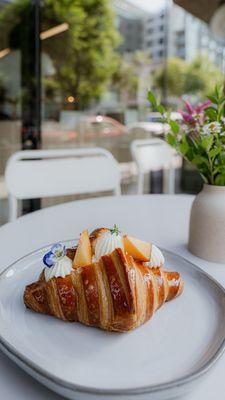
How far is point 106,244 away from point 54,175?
0.92 meters

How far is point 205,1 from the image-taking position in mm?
3121

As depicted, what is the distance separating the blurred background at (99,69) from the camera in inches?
105

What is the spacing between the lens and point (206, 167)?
733mm

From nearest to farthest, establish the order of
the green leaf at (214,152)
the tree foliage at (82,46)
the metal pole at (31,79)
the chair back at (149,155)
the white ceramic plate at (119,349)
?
the white ceramic plate at (119,349) → the green leaf at (214,152) → the chair back at (149,155) → the metal pole at (31,79) → the tree foliage at (82,46)

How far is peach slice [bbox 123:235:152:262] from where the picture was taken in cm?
52

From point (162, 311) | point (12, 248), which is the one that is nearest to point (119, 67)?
point (12, 248)

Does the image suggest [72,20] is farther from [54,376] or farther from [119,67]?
[54,376]

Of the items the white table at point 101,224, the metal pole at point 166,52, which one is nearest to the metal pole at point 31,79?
the metal pole at point 166,52

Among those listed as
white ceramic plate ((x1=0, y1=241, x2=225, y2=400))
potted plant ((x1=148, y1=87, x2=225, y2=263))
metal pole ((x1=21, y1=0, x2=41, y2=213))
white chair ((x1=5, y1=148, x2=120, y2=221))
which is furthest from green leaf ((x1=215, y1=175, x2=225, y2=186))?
metal pole ((x1=21, y1=0, x2=41, y2=213))

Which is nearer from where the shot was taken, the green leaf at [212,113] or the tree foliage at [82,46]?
the green leaf at [212,113]

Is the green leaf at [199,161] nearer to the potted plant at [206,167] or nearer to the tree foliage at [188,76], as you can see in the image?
the potted plant at [206,167]

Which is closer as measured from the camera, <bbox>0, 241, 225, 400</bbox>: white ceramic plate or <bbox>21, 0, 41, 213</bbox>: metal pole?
<bbox>0, 241, 225, 400</bbox>: white ceramic plate

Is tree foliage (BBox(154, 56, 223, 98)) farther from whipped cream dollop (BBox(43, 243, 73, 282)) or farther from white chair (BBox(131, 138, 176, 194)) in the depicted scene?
whipped cream dollop (BBox(43, 243, 73, 282))

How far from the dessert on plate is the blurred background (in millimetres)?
2193
